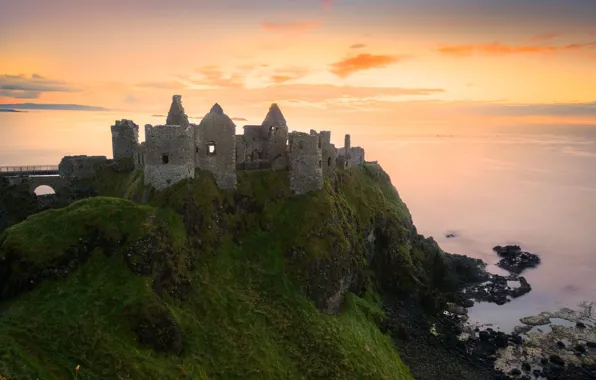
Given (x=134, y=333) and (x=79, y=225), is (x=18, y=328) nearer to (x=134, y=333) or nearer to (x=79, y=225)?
(x=134, y=333)

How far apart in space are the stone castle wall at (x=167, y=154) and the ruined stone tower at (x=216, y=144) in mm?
2109

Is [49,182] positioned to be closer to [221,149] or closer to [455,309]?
[221,149]

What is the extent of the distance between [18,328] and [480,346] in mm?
51434

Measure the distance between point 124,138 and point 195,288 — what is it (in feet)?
97.5

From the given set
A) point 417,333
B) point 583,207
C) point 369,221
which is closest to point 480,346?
point 417,333

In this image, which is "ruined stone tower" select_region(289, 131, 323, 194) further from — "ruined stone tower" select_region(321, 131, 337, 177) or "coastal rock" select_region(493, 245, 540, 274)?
"coastal rock" select_region(493, 245, 540, 274)

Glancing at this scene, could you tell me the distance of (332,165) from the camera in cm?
5984

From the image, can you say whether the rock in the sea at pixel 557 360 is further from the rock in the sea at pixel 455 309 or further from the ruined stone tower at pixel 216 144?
the ruined stone tower at pixel 216 144

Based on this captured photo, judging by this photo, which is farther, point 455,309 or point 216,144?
point 455,309

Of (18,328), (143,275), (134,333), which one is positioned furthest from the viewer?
(143,275)

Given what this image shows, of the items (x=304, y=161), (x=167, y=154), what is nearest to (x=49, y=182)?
(x=167, y=154)

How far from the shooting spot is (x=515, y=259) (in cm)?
9650

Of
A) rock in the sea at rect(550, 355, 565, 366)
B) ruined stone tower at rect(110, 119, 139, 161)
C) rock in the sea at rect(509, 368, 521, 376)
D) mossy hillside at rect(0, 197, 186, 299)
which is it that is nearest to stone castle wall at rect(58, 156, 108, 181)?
ruined stone tower at rect(110, 119, 139, 161)

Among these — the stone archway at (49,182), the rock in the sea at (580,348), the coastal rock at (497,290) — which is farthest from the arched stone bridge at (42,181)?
the rock in the sea at (580,348)
